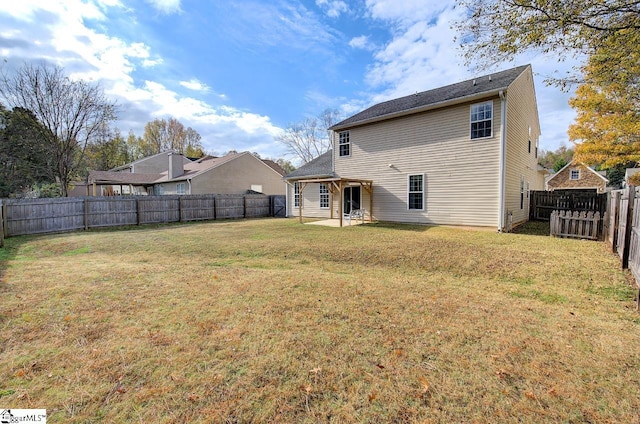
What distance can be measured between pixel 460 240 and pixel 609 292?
4.09 m

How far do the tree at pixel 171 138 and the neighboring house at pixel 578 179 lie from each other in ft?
168

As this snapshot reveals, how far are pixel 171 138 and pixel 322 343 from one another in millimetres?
53618

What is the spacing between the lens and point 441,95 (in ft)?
41.0

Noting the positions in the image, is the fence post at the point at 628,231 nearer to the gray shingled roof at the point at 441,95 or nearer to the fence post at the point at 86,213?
the gray shingled roof at the point at 441,95

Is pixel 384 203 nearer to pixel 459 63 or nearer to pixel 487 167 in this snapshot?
pixel 487 167

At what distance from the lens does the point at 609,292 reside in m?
4.56

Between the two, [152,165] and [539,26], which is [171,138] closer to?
[152,165]

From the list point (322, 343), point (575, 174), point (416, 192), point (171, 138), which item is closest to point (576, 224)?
point (416, 192)

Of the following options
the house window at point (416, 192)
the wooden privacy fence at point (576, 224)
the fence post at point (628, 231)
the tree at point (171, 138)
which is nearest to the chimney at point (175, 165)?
the house window at point (416, 192)

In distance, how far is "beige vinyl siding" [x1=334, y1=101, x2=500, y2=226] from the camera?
10.9 metres

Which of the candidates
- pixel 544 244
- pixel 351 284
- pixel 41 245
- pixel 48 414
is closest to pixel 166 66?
pixel 41 245

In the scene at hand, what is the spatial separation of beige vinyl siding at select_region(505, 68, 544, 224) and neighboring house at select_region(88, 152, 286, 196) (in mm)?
20447

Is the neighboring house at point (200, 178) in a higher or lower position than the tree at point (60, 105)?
lower

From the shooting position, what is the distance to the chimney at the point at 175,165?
25141 millimetres
